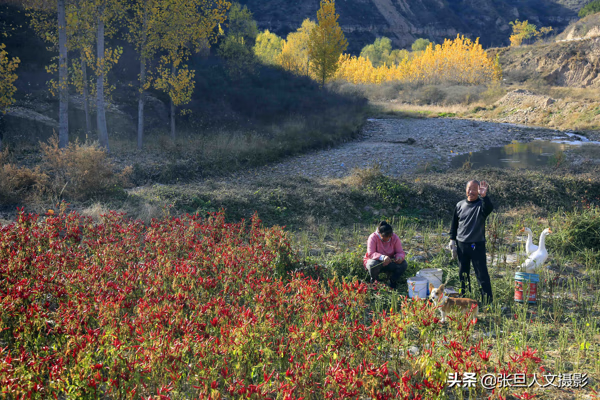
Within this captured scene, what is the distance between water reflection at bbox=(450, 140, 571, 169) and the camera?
18.0 m

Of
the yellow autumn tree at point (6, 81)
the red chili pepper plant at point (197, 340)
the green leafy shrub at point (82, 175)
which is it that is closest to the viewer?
the red chili pepper plant at point (197, 340)

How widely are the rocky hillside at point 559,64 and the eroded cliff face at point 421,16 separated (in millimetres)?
40743

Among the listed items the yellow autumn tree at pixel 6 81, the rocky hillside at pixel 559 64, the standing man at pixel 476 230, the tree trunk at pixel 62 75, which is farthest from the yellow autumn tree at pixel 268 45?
the standing man at pixel 476 230

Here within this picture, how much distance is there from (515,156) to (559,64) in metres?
52.7

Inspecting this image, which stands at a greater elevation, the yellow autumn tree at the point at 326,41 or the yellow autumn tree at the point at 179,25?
the yellow autumn tree at the point at 326,41

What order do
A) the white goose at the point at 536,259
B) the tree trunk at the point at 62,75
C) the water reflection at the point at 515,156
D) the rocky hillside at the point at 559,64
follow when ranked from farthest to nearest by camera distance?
the rocky hillside at the point at 559,64 → the water reflection at the point at 515,156 → the tree trunk at the point at 62,75 → the white goose at the point at 536,259

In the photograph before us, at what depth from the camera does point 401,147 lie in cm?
2052

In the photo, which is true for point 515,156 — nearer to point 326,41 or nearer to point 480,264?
point 480,264

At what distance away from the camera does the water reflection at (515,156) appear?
1795 cm

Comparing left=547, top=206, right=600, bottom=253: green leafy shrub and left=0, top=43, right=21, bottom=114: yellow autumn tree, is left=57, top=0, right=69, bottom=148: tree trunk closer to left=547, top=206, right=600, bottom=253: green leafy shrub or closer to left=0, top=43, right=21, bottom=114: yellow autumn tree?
left=0, top=43, right=21, bottom=114: yellow autumn tree

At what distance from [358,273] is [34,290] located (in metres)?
3.87

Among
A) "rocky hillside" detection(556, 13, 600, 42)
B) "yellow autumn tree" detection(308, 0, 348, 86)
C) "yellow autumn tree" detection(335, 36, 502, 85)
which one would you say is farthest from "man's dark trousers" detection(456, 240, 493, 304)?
"rocky hillside" detection(556, 13, 600, 42)

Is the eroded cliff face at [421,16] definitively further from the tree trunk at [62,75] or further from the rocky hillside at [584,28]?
the tree trunk at [62,75]

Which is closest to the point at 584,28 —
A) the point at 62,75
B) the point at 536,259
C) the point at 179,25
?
the point at 179,25
